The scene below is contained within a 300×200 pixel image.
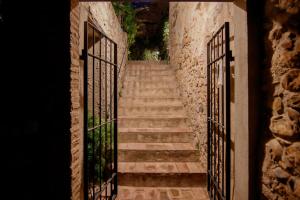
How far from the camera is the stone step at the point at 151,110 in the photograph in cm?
587

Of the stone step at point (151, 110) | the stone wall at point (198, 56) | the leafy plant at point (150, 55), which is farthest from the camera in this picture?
the leafy plant at point (150, 55)

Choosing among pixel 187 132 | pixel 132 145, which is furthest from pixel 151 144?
pixel 187 132

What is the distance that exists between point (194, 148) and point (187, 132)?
20.8 inches

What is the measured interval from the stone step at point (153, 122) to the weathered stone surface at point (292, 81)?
12.7 feet

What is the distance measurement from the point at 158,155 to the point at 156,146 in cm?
27

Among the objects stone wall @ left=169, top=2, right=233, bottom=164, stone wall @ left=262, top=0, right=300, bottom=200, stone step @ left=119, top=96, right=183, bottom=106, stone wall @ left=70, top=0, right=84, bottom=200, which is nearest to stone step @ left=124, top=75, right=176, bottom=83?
stone step @ left=119, top=96, right=183, bottom=106

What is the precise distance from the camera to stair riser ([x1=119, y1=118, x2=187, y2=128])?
210 inches

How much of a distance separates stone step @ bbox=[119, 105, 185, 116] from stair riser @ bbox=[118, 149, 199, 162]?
164 centimetres

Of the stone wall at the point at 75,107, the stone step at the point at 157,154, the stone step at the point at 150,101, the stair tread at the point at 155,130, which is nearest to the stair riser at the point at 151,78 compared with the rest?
the stone step at the point at 150,101

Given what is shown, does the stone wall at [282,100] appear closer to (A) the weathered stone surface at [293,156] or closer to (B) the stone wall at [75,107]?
(A) the weathered stone surface at [293,156]

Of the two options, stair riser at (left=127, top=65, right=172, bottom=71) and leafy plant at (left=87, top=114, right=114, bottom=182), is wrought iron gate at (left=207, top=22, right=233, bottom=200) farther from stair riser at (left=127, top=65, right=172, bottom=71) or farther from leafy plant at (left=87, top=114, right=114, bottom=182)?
stair riser at (left=127, top=65, right=172, bottom=71)

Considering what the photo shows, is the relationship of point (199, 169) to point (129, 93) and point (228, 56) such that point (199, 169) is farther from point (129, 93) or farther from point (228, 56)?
point (129, 93)

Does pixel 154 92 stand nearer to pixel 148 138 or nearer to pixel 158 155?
pixel 148 138
